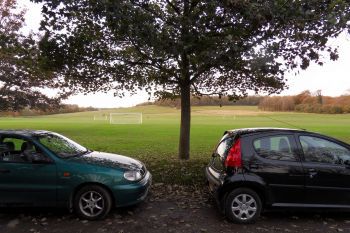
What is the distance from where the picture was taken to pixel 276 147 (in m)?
6.97

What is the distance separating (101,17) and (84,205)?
424 cm

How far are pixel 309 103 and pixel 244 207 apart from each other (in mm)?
88437

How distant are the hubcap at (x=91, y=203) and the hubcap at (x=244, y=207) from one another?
2198 mm

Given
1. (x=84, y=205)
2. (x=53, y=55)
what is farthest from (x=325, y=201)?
(x=53, y=55)

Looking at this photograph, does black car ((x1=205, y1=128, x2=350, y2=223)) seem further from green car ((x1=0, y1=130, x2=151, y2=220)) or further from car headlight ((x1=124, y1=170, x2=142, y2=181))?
green car ((x1=0, y1=130, x2=151, y2=220))

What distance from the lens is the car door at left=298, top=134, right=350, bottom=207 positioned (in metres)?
6.80

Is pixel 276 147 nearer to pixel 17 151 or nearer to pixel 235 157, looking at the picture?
pixel 235 157

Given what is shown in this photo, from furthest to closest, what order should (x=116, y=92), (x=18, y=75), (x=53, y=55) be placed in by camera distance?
(x=18, y=75) → (x=116, y=92) → (x=53, y=55)

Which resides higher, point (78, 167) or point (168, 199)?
point (78, 167)

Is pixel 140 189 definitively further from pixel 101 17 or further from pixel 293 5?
pixel 293 5

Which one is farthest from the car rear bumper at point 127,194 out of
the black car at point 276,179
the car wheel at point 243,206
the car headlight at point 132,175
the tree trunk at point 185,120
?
the tree trunk at point 185,120

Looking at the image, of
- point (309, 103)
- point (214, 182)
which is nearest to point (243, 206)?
point (214, 182)

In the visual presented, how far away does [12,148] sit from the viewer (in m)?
7.57

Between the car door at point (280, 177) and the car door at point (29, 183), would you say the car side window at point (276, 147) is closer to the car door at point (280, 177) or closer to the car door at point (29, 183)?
the car door at point (280, 177)
